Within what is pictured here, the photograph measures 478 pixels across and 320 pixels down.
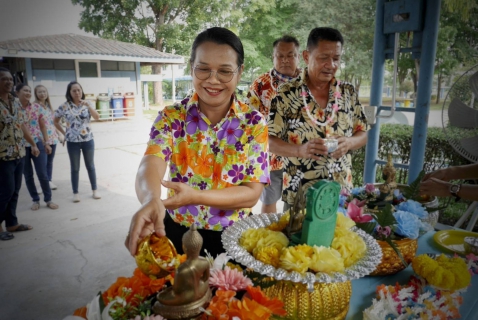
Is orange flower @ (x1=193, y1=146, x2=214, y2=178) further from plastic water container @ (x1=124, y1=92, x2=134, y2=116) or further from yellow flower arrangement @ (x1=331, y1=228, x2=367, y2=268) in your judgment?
plastic water container @ (x1=124, y1=92, x2=134, y2=116)

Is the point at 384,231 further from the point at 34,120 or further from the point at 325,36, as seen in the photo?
the point at 34,120

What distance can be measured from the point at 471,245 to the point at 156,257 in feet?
4.38

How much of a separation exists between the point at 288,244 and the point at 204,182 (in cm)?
56

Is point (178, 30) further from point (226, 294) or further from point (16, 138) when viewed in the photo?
point (226, 294)

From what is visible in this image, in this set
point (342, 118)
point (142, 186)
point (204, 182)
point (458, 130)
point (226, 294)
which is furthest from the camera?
point (458, 130)

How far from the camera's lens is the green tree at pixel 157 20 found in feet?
49.6

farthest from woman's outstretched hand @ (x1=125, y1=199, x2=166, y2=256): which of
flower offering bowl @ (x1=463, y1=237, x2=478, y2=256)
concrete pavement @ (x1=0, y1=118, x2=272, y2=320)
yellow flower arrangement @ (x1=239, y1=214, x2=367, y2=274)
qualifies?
concrete pavement @ (x1=0, y1=118, x2=272, y2=320)

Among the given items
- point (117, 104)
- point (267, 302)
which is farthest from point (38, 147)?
point (117, 104)

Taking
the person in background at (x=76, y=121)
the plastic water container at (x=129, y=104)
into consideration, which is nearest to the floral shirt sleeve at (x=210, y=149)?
the person in background at (x=76, y=121)

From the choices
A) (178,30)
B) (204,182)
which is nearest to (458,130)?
(204,182)

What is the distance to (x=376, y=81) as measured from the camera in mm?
3020

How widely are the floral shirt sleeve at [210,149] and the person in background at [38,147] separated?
4.15 meters

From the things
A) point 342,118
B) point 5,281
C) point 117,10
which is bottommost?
point 5,281

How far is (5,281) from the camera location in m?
3.03
